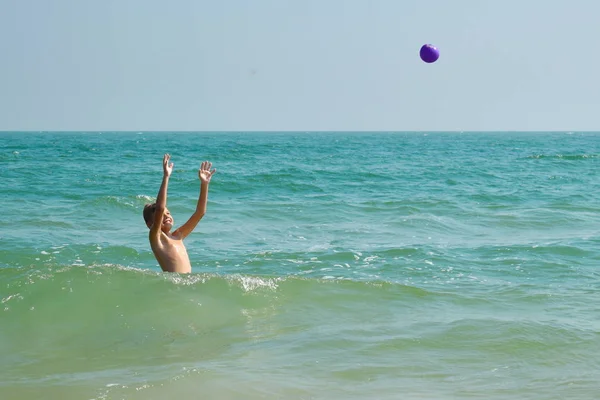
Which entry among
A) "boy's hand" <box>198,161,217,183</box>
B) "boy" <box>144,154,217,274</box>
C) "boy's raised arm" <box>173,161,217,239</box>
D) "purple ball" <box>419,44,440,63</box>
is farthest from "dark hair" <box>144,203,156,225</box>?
"purple ball" <box>419,44,440,63</box>

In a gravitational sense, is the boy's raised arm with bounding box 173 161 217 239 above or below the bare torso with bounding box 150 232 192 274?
above

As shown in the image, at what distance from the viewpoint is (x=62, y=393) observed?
5.11 meters

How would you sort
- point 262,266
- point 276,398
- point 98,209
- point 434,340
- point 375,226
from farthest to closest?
point 98,209
point 375,226
point 262,266
point 434,340
point 276,398

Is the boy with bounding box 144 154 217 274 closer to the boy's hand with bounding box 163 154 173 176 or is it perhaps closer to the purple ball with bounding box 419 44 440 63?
the boy's hand with bounding box 163 154 173 176

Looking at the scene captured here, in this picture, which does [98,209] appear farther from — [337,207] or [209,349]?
[209,349]

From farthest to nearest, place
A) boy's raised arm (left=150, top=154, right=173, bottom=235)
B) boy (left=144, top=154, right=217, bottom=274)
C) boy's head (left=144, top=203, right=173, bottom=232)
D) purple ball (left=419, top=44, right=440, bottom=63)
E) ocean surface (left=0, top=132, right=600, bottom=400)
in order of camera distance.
A: purple ball (left=419, top=44, right=440, bottom=63) → boy's head (left=144, top=203, right=173, bottom=232) → boy (left=144, top=154, right=217, bottom=274) → boy's raised arm (left=150, top=154, right=173, bottom=235) → ocean surface (left=0, top=132, right=600, bottom=400)

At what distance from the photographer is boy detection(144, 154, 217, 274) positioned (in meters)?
6.49

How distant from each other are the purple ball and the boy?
6.58 metres

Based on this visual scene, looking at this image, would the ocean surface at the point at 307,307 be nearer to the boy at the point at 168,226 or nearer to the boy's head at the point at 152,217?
the boy at the point at 168,226

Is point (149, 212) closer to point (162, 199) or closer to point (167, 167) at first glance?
point (162, 199)

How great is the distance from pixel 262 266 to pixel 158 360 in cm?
449

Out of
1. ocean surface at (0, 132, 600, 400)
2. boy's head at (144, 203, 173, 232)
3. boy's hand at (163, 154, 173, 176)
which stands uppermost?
boy's hand at (163, 154, 173, 176)

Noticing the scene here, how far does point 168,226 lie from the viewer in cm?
696

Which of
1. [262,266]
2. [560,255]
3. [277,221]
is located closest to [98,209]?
[277,221]
